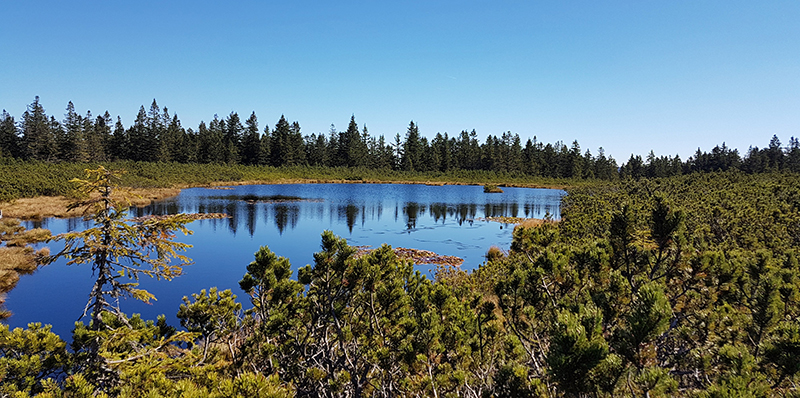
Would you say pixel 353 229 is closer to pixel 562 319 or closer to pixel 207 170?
pixel 562 319

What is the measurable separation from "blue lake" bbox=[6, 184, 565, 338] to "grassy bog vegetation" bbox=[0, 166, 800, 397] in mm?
8074

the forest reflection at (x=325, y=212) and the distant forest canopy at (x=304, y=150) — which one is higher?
the distant forest canopy at (x=304, y=150)

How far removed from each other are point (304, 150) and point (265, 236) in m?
73.9

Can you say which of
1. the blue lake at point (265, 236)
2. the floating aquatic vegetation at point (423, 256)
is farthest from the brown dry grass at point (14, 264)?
the floating aquatic vegetation at point (423, 256)

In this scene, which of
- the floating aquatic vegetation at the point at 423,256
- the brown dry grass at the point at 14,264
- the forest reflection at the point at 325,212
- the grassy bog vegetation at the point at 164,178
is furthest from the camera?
the grassy bog vegetation at the point at 164,178

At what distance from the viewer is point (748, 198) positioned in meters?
15.7

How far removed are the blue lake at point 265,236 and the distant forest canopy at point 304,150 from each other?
1689 inches

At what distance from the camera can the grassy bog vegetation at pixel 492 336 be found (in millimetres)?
2447

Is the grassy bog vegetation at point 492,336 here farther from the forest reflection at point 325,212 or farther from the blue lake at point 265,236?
the forest reflection at point 325,212

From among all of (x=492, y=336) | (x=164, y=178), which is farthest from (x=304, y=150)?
(x=492, y=336)

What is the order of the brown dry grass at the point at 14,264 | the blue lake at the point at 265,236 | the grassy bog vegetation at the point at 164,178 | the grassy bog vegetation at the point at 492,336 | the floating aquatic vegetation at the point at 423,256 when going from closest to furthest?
the grassy bog vegetation at the point at 492,336, the blue lake at the point at 265,236, the brown dry grass at the point at 14,264, the floating aquatic vegetation at the point at 423,256, the grassy bog vegetation at the point at 164,178

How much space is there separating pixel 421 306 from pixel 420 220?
2756 cm

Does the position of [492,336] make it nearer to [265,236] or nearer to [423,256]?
[423,256]

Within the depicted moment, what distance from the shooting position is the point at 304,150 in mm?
94625
